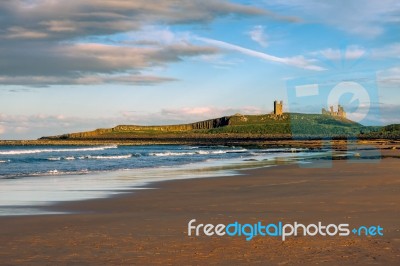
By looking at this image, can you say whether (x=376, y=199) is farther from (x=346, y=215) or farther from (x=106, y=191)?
(x=106, y=191)

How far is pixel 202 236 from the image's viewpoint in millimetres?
10414

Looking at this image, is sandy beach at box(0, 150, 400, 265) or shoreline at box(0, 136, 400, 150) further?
shoreline at box(0, 136, 400, 150)

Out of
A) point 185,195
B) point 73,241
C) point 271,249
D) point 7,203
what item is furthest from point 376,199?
point 7,203

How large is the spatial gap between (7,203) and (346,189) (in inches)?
451

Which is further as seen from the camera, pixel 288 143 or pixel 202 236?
pixel 288 143

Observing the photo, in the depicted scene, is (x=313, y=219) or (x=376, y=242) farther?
(x=313, y=219)

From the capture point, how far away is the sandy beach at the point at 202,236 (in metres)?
8.69

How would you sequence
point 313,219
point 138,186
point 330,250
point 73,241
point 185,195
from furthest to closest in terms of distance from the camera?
point 138,186 < point 185,195 < point 313,219 < point 73,241 < point 330,250

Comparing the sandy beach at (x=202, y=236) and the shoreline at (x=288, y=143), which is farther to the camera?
the shoreline at (x=288, y=143)

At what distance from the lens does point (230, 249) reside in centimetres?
930

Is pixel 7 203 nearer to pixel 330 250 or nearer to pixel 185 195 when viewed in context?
pixel 185 195

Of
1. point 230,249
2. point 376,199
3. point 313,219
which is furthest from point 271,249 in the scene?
point 376,199

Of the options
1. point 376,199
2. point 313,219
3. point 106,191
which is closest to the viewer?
point 313,219

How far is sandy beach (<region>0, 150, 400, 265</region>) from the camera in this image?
869 cm
